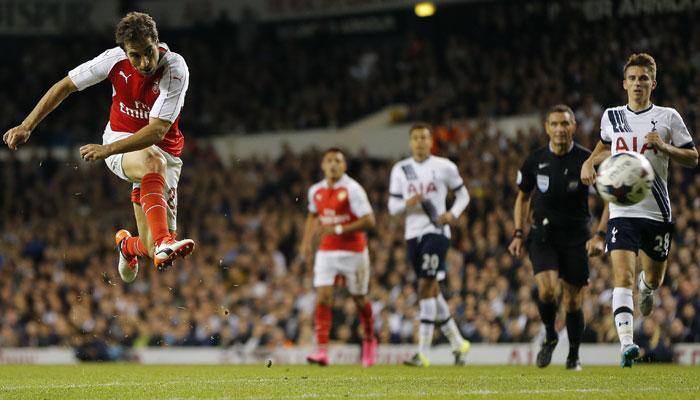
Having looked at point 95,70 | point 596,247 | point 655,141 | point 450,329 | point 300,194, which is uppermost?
point 300,194

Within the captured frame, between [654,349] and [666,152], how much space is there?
20.3 ft

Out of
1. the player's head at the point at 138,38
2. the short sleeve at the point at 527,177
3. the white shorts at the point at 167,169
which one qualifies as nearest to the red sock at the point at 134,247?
the white shorts at the point at 167,169

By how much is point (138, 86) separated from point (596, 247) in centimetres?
Result: 426

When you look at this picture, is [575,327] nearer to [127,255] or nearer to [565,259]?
[565,259]

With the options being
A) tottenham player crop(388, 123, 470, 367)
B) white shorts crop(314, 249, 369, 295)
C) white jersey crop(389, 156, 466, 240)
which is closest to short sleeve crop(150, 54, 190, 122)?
tottenham player crop(388, 123, 470, 367)

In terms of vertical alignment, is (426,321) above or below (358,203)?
below

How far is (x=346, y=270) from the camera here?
43.4 ft

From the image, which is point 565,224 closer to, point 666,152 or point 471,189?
point 666,152

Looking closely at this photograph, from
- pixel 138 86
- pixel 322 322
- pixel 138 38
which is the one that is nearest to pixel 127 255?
pixel 138 86

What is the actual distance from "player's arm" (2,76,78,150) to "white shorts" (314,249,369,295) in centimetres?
469

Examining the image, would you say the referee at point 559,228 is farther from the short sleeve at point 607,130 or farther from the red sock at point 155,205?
the red sock at point 155,205

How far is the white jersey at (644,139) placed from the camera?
9.25 meters

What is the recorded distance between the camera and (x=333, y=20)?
3152 centimetres

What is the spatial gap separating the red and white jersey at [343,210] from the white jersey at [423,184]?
47 centimetres
